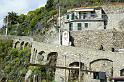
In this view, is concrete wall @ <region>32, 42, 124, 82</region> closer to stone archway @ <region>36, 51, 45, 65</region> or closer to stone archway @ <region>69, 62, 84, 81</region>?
stone archway @ <region>69, 62, 84, 81</region>

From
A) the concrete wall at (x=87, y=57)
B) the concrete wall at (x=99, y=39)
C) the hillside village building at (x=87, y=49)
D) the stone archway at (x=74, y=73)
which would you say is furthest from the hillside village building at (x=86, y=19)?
the stone archway at (x=74, y=73)

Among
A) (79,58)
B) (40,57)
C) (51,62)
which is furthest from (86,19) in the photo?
(79,58)

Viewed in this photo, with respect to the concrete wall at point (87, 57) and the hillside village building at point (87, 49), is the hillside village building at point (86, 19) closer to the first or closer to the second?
the hillside village building at point (87, 49)

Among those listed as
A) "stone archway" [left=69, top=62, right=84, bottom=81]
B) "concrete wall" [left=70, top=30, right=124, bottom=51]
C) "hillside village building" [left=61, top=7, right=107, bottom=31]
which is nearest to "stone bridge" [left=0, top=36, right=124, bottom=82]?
"stone archway" [left=69, top=62, right=84, bottom=81]

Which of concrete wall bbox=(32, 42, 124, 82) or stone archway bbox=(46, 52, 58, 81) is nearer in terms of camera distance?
concrete wall bbox=(32, 42, 124, 82)

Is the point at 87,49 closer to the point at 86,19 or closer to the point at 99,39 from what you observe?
the point at 99,39

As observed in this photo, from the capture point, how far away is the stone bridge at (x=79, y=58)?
42.9 metres

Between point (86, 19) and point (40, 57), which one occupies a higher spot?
point (86, 19)

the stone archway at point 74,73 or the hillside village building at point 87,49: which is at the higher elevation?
the hillside village building at point 87,49

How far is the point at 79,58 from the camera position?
150 feet

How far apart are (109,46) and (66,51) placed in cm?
553

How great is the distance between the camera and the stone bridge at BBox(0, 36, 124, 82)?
42.9m

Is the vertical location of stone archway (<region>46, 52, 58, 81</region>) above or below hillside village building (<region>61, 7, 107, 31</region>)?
below

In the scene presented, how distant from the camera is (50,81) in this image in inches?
1837
